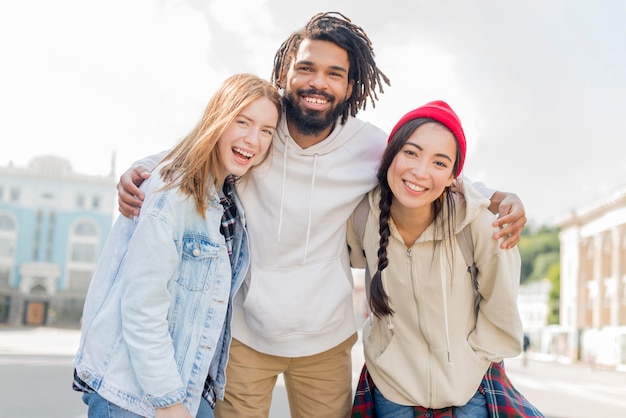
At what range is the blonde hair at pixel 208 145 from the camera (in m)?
→ 3.16

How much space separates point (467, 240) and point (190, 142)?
4.86 ft

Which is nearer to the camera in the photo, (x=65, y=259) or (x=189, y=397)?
(x=189, y=397)

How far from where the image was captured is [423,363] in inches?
144

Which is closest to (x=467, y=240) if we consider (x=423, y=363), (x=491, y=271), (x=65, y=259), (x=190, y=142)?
(x=491, y=271)

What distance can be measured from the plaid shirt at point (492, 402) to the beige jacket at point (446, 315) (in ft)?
0.20

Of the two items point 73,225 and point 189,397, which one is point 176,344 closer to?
point 189,397

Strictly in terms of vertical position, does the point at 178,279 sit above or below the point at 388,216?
below

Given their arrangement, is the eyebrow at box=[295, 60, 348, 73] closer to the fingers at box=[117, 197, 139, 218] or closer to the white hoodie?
the white hoodie

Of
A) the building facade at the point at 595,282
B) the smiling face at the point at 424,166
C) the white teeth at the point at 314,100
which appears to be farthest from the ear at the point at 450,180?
the building facade at the point at 595,282

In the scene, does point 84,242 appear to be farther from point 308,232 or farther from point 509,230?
point 509,230

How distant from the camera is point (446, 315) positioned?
361 cm

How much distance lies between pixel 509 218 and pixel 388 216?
62 cm

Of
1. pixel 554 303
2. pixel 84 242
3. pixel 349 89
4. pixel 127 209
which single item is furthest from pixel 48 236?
pixel 127 209

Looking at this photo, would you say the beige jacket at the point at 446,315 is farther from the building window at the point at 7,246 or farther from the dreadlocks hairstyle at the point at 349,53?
the building window at the point at 7,246
